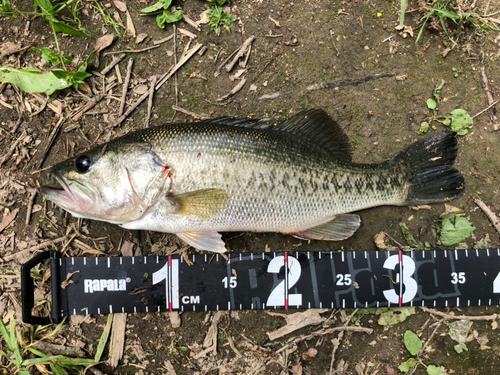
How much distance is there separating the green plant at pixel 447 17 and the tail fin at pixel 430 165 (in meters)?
1.11

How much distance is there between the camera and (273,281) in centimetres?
297

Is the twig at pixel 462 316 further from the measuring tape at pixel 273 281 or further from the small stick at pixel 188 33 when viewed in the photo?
the small stick at pixel 188 33

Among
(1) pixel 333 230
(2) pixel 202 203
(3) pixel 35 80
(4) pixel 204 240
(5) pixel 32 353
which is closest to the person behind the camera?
(2) pixel 202 203

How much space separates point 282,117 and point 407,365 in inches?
106

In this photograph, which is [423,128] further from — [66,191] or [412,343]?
[66,191]

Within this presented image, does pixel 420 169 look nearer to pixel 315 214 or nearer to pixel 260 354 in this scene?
pixel 315 214

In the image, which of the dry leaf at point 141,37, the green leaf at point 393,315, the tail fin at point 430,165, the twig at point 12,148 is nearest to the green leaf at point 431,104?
the tail fin at point 430,165

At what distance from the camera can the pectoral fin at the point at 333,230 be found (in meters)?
2.85

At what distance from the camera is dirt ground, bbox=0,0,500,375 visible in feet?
9.91

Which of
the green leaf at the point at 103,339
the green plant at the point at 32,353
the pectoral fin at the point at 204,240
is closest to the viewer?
the pectoral fin at the point at 204,240

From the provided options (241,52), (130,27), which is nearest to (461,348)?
(241,52)

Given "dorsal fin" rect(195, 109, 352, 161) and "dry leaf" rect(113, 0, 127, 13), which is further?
"dry leaf" rect(113, 0, 127, 13)

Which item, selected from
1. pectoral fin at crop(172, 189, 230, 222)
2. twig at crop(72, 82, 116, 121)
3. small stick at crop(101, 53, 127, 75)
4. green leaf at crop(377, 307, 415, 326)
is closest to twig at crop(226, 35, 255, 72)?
small stick at crop(101, 53, 127, 75)

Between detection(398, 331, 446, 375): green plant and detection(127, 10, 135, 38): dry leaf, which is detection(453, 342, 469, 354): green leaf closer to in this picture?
detection(398, 331, 446, 375): green plant
